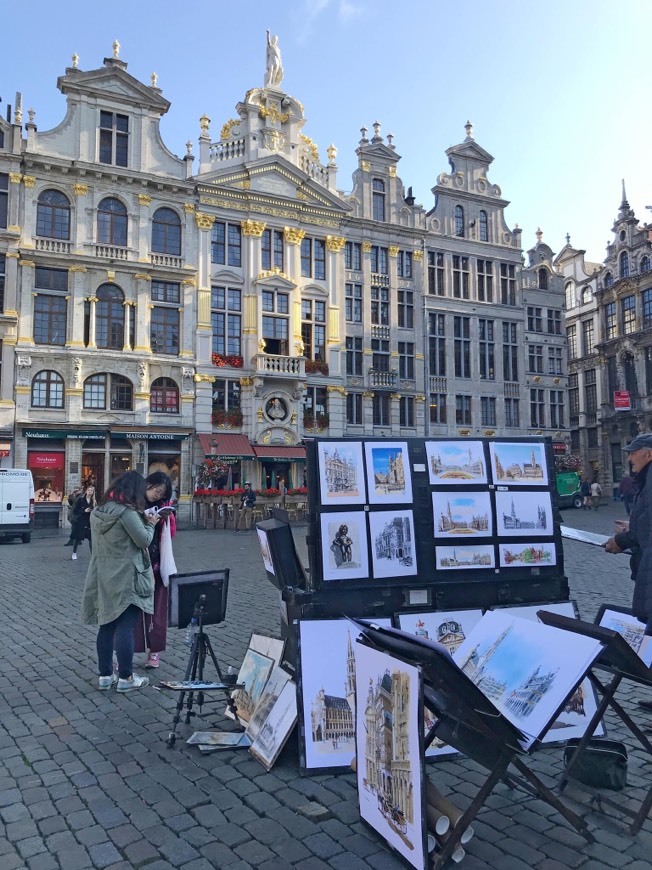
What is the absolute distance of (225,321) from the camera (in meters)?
32.7

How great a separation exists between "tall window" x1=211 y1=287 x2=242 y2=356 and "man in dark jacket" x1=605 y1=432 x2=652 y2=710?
28608mm

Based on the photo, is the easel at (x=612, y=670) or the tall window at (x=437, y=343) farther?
the tall window at (x=437, y=343)

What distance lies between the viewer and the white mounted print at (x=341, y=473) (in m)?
4.82

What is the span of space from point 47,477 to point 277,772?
1048 inches

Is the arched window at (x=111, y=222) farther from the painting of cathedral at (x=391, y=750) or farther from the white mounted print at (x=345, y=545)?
the painting of cathedral at (x=391, y=750)

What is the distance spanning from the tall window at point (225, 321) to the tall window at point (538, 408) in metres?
19.9

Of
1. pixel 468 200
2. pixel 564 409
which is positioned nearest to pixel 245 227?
pixel 468 200

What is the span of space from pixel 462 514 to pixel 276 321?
29306 mm

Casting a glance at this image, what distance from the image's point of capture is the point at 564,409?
43.1 m

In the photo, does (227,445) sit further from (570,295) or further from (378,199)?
(570,295)

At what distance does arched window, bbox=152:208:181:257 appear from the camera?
31375 millimetres

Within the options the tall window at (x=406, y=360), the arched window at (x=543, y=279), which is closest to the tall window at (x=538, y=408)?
the arched window at (x=543, y=279)

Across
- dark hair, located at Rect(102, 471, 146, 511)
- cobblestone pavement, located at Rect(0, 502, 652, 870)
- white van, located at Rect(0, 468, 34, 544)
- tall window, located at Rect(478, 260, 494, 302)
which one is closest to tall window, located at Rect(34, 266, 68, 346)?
white van, located at Rect(0, 468, 34, 544)

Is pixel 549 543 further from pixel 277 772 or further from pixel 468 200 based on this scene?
pixel 468 200
